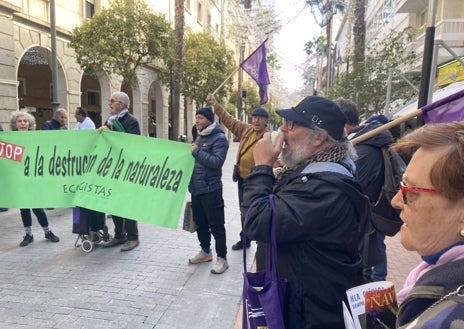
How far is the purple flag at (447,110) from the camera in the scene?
211cm

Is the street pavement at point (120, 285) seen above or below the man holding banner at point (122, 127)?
below

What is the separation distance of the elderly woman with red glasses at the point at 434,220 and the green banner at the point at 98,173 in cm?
347

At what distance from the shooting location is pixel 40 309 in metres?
3.51

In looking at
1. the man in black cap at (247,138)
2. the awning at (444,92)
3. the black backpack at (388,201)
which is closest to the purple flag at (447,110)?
the black backpack at (388,201)

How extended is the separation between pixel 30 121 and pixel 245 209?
5151mm

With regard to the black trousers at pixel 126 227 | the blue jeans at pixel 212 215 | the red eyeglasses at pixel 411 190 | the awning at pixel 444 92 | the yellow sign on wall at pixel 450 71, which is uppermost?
the yellow sign on wall at pixel 450 71

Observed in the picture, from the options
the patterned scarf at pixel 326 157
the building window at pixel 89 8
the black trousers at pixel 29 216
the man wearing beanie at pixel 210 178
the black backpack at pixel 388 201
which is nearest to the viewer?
the patterned scarf at pixel 326 157

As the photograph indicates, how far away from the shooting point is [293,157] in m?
1.99

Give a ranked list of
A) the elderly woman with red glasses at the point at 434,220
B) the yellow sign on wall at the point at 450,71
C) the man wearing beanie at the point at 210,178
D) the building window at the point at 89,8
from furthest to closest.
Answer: the building window at the point at 89,8 → the yellow sign on wall at the point at 450,71 → the man wearing beanie at the point at 210,178 → the elderly woman with red glasses at the point at 434,220

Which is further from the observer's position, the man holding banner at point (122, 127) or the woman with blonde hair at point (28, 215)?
the woman with blonde hair at point (28, 215)

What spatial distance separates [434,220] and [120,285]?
3702mm

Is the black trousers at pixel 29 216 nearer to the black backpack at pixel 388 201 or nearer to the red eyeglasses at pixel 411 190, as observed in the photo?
the black backpack at pixel 388 201

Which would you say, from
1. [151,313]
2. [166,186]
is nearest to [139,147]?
[166,186]

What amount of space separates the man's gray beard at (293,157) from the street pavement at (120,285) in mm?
1959
